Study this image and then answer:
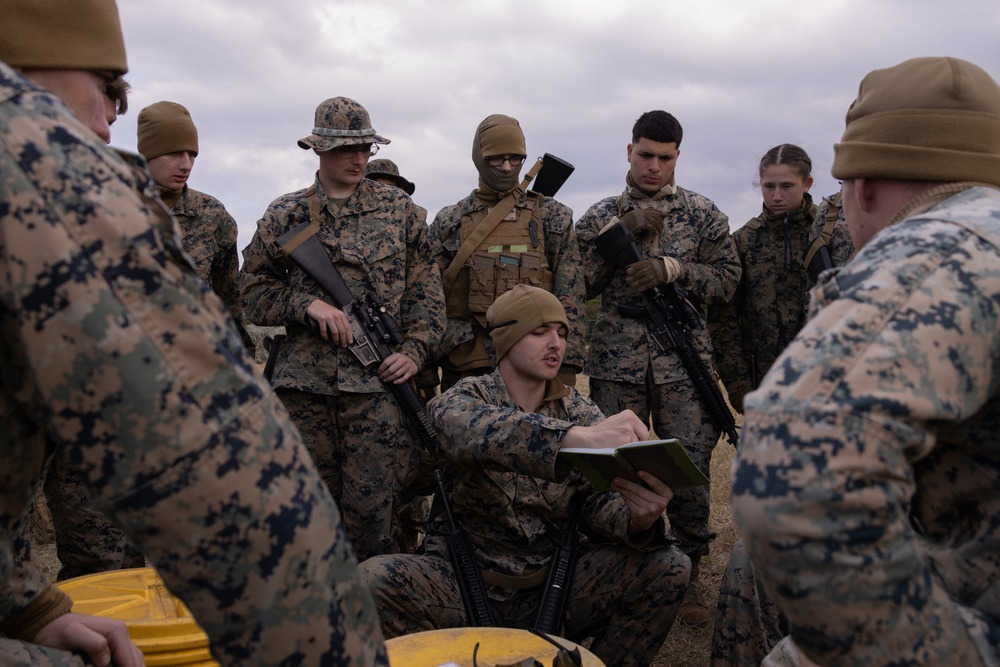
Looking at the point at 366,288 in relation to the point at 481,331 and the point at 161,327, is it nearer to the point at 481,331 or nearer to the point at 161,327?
the point at 481,331

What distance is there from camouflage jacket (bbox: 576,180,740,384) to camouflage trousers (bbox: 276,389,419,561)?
4.50 ft

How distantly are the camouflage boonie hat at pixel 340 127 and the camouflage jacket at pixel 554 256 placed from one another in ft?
2.95

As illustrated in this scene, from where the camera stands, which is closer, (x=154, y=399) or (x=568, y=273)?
(x=154, y=399)

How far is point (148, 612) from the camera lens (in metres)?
2.67

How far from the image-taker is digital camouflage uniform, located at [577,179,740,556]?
5531mm

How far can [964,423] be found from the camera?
1585 mm

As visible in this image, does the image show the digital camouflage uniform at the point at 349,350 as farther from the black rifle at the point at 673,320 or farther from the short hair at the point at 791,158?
the short hair at the point at 791,158

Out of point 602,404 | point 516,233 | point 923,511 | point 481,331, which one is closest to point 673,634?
point 602,404

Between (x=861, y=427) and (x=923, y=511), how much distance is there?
497mm

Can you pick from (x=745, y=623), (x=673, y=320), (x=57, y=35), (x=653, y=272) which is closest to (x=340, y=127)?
(x=653, y=272)

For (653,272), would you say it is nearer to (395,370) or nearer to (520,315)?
(395,370)

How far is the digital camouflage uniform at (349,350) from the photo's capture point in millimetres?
4945

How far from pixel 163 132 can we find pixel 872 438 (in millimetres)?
4758

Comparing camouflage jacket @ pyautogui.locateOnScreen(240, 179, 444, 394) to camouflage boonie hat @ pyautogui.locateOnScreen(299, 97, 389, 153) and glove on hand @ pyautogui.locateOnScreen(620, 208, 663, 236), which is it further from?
glove on hand @ pyautogui.locateOnScreen(620, 208, 663, 236)
